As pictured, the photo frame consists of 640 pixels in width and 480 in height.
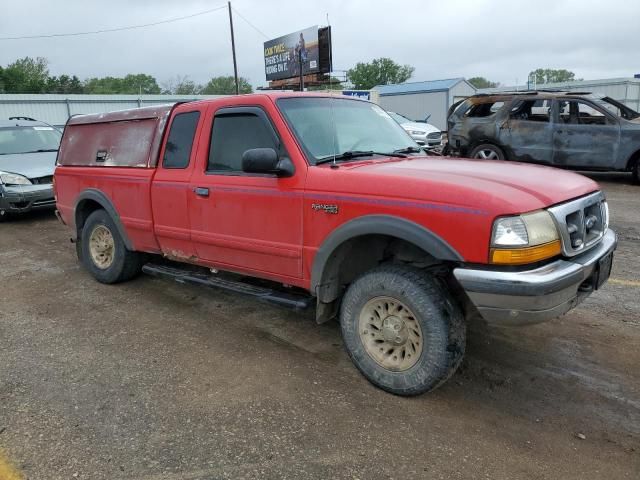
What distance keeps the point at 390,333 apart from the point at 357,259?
1.98ft

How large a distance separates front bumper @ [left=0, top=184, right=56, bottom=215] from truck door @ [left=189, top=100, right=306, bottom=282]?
19.5 feet

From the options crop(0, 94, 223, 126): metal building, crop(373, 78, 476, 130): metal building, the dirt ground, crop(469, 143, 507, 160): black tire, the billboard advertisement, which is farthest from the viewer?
the billboard advertisement

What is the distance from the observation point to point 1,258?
6.93 m

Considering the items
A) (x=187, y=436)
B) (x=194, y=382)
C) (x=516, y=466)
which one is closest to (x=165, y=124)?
(x=194, y=382)

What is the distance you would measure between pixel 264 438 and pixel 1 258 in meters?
5.65

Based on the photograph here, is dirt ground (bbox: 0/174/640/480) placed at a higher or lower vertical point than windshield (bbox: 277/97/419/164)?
lower

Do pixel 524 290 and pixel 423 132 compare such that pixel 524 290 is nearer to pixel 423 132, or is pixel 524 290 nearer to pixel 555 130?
→ pixel 555 130

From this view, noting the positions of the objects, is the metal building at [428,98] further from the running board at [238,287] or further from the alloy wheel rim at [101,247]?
the running board at [238,287]

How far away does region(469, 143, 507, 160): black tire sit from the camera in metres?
11.0

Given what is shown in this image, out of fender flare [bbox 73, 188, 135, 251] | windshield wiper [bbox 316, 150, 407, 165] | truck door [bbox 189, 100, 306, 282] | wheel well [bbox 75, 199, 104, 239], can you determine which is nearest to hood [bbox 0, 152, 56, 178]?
wheel well [bbox 75, 199, 104, 239]

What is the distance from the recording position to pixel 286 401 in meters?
3.27

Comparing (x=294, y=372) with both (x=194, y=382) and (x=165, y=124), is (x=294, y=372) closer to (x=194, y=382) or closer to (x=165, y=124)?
(x=194, y=382)

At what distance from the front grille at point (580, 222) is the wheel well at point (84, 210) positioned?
4497 millimetres

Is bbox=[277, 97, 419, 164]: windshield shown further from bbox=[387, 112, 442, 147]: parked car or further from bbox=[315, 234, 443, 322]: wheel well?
bbox=[387, 112, 442, 147]: parked car
